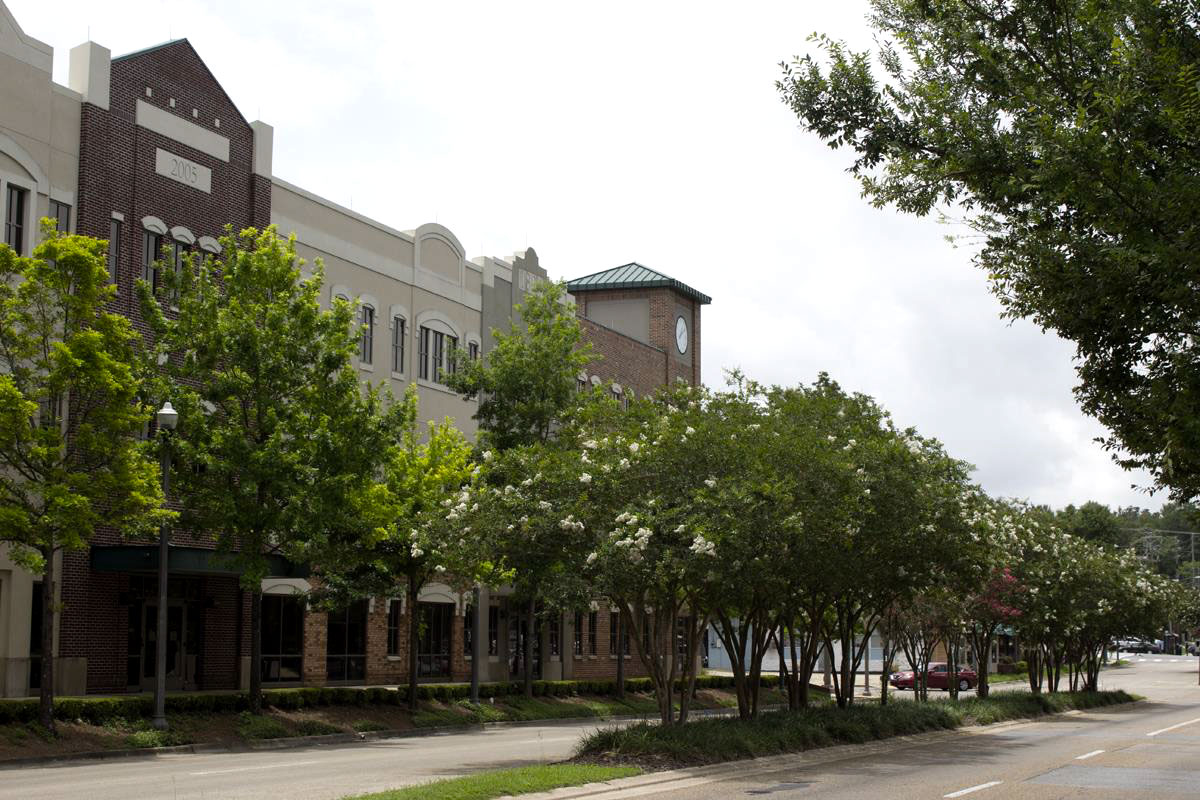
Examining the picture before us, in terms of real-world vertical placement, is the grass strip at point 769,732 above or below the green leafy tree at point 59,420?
below

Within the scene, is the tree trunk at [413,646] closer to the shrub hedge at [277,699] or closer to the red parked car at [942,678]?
the shrub hedge at [277,699]

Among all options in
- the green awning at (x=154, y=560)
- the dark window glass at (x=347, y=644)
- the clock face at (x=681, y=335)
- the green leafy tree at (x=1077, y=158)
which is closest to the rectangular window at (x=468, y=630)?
the dark window glass at (x=347, y=644)

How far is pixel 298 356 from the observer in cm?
2947

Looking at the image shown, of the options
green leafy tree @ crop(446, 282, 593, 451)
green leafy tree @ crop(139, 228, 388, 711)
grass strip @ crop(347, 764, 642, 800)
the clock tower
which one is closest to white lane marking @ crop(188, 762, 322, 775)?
grass strip @ crop(347, 764, 642, 800)

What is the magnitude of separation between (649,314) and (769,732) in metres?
38.9

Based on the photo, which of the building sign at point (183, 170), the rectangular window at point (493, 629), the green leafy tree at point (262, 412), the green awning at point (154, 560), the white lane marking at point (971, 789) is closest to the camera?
the white lane marking at point (971, 789)

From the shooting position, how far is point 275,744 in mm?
28266

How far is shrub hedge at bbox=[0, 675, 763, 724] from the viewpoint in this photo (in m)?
25.5

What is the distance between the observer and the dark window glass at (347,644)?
125 ft

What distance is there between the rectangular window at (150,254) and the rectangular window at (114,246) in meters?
0.75

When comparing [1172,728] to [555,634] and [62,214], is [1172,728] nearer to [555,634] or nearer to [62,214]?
[555,634]

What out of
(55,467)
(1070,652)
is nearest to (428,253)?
(55,467)

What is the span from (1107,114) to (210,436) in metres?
21.7

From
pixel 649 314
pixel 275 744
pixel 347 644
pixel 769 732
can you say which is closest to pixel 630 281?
pixel 649 314
